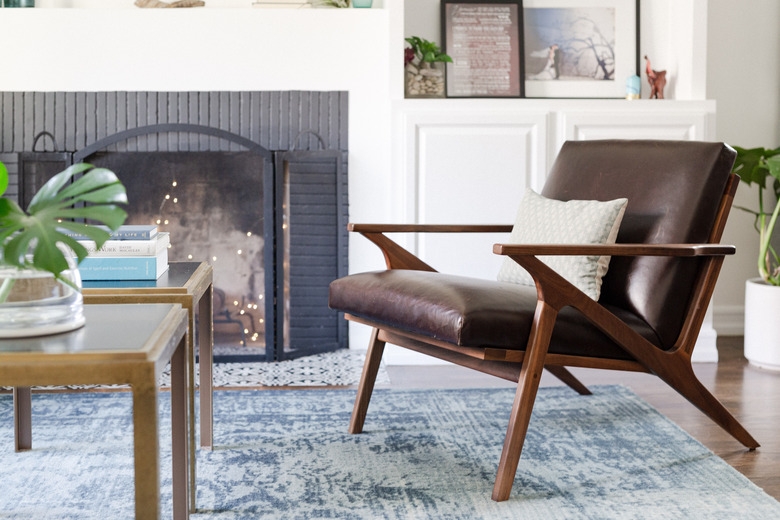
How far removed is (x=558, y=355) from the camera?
1977 mm

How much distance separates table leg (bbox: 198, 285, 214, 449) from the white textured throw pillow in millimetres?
897

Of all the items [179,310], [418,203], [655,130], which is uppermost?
[655,130]

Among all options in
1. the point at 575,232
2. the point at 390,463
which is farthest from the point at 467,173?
the point at 390,463

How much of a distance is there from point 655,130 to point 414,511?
2.17 meters

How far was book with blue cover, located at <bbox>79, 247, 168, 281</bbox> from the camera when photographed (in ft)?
6.04

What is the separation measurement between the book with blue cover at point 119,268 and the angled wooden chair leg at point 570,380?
1.36m

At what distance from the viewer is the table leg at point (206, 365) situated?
2.08 m

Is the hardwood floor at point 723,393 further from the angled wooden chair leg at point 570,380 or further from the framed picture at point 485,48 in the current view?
the framed picture at point 485,48

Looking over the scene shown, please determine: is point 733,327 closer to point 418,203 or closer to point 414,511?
point 418,203

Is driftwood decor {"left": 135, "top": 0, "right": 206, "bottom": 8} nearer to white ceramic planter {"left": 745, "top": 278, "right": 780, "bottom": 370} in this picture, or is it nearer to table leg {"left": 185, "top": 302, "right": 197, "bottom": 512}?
table leg {"left": 185, "top": 302, "right": 197, "bottom": 512}

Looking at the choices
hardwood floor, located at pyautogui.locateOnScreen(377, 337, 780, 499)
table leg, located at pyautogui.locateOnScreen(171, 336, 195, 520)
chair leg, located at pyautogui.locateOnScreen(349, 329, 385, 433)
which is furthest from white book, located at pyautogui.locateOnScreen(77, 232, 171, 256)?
hardwood floor, located at pyautogui.locateOnScreen(377, 337, 780, 499)

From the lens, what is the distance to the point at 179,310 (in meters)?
1.51

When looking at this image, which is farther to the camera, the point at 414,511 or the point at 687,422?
the point at 687,422

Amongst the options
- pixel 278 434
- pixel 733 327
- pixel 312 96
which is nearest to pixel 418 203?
pixel 312 96
